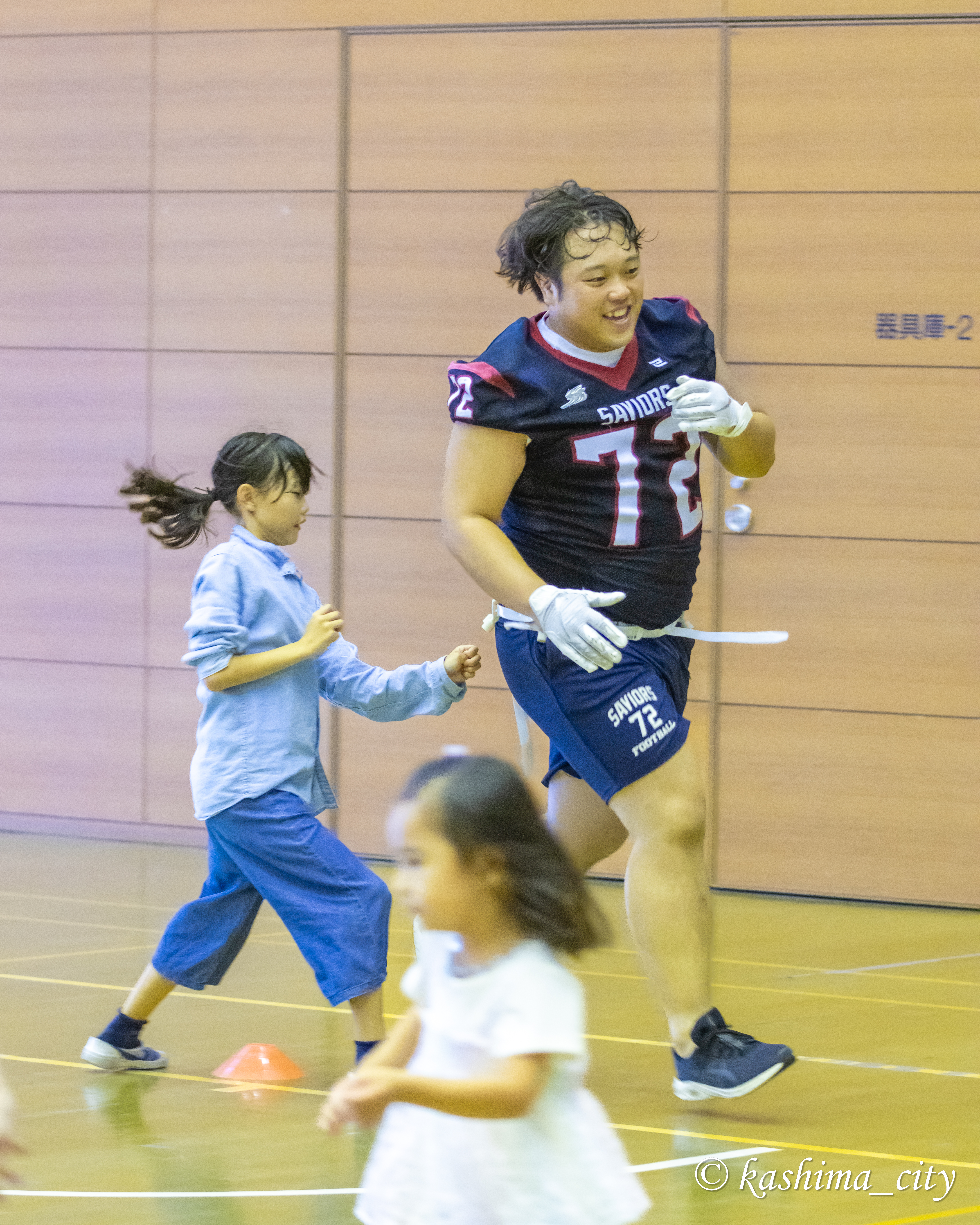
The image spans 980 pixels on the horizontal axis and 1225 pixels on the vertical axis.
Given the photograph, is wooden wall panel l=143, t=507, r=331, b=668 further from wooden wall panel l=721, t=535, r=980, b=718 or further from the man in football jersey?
the man in football jersey

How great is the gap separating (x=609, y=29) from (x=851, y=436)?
164 centimetres

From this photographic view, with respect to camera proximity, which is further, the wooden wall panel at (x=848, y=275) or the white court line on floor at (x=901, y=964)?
the wooden wall panel at (x=848, y=275)

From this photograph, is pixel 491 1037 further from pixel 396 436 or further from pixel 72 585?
pixel 72 585

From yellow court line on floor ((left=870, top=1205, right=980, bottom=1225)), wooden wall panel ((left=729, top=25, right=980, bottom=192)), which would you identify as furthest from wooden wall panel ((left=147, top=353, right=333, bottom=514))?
yellow court line on floor ((left=870, top=1205, right=980, bottom=1225))

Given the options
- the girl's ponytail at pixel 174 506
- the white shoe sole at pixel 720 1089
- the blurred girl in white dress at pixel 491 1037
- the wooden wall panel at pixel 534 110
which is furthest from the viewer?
the wooden wall panel at pixel 534 110

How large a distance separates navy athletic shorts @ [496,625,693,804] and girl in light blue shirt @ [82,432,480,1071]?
11cm

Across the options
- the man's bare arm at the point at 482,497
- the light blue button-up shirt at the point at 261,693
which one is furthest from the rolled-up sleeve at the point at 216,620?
the man's bare arm at the point at 482,497

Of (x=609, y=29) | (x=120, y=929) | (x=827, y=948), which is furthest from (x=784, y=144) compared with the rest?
(x=120, y=929)

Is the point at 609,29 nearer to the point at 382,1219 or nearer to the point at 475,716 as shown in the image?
the point at 475,716

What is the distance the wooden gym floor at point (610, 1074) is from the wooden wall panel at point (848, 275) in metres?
1.85

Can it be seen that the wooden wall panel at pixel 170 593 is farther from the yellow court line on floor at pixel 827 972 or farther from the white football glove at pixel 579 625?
the white football glove at pixel 579 625

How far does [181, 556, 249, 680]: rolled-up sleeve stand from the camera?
3.59 meters

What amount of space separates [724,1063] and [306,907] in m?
0.85

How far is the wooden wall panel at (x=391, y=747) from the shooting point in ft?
21.6
